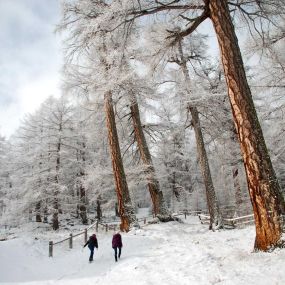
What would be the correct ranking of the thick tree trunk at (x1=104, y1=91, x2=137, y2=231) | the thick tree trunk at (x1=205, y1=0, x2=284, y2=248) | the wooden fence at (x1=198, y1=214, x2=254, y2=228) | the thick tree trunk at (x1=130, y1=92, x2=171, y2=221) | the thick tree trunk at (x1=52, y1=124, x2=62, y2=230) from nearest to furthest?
the thick tree trunk at (x1=205, y1=0, x2=284, y2=248)
the thick tree trunk at (x1=104, y1=91, x2=137, y2=231)
the wooden fence at (x1=198, y1=214, x2=254, y2=228)
the thick tree trunk at (x1=130, y1=92, x2=171, y2=221)
the thick tree trunk at (x1=52, y1=124, x2=62, y2=230)

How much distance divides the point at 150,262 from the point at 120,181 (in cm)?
703

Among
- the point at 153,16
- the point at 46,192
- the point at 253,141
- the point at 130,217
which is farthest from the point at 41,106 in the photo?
the point at 253,141

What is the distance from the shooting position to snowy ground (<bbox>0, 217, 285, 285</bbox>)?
6.12m

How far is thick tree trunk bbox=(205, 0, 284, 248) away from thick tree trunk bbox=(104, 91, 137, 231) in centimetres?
919

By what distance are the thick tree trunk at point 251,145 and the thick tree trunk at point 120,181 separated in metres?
9.19


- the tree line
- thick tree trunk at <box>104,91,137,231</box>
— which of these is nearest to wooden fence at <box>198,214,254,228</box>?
the tree line

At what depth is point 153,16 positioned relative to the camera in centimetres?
795

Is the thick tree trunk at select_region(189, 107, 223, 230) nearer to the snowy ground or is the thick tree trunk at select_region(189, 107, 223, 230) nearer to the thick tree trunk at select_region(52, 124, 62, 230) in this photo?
the snowy ground

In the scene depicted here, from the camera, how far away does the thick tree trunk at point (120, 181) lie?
50.9 ft

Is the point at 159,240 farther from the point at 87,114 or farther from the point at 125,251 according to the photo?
the point at 87,114

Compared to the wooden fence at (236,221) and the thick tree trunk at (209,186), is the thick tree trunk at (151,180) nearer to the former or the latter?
the thick tree trunk at (209,186)

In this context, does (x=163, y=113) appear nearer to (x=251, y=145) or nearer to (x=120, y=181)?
(x=120, y=181)

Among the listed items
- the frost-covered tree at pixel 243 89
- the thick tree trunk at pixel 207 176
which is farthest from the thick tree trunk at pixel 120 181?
the frost-covered tree at pixel 243 89

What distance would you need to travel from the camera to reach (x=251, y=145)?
6738 mm
